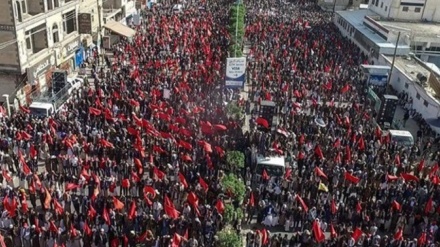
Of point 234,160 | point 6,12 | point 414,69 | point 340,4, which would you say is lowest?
point 340,4

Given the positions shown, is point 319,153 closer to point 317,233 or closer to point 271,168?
point 271,168

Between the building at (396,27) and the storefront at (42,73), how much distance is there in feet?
80.5

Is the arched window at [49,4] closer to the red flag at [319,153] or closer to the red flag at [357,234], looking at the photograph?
the red flag at [319,153]

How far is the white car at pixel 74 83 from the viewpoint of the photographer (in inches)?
1110

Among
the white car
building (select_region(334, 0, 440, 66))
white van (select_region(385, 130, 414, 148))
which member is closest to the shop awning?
the white car

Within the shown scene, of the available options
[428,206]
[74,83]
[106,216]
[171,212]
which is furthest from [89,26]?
[428,206]

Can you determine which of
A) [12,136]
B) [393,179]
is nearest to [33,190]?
[12,136]

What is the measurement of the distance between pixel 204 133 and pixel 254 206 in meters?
5.28

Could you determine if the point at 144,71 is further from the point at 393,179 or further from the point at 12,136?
the point at 393,179

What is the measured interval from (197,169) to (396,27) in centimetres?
3168

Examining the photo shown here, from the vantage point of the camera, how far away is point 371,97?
93.9ft

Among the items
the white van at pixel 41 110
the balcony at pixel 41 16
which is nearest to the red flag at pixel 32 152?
the white van at pixel 41 110

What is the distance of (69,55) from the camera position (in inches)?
1344

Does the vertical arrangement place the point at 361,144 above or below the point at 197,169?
above
